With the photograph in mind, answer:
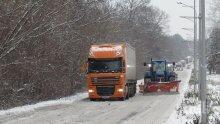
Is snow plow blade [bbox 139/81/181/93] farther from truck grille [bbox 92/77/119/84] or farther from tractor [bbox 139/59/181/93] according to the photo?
truck grille [bbox 92/77/119/84]

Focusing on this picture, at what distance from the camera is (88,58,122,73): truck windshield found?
3741 cm

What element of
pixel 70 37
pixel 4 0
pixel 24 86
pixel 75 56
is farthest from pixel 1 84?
pixel 75 56

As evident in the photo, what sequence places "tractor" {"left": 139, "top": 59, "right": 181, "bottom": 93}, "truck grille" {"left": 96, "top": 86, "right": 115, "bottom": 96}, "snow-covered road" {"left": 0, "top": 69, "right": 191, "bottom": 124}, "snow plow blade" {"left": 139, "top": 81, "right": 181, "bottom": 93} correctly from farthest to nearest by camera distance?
"tractor" {"left": 139, "top": 59, "right": 181, "bottom": 93}, "snow plow blade" {"left": 139, "top": 81, "right": 181, "bottom": 93}, "truck grille" {"left": 96, "top": 86, "right": 115, "bottom": 96}, "snow-covered road" {"left": 0, "top": 69, "right": 191, "bottom": 124}

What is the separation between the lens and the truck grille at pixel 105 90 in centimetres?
3740

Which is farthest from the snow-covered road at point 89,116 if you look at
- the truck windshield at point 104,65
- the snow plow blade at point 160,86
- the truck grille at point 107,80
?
the snow plow blade at point 160,86

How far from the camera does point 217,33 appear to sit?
98.2 metres

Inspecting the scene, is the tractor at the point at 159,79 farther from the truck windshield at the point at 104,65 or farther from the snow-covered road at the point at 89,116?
the snow-covered road at the point at 89,116

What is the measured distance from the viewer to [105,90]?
3744 cm

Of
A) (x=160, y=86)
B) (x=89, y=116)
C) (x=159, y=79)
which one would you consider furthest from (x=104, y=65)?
(x=159, y=79)

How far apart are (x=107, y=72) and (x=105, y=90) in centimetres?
114

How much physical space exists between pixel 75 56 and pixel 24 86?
857cm

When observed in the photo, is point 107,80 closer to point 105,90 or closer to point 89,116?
point 105,90

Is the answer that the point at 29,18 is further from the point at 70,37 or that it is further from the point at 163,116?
the point at 70,37

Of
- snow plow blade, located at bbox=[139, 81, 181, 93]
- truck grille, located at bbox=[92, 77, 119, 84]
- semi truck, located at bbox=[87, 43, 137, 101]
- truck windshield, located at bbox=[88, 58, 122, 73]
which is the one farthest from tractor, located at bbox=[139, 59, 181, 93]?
truck grille, located at bbox=[92, 77, 119, 84]
